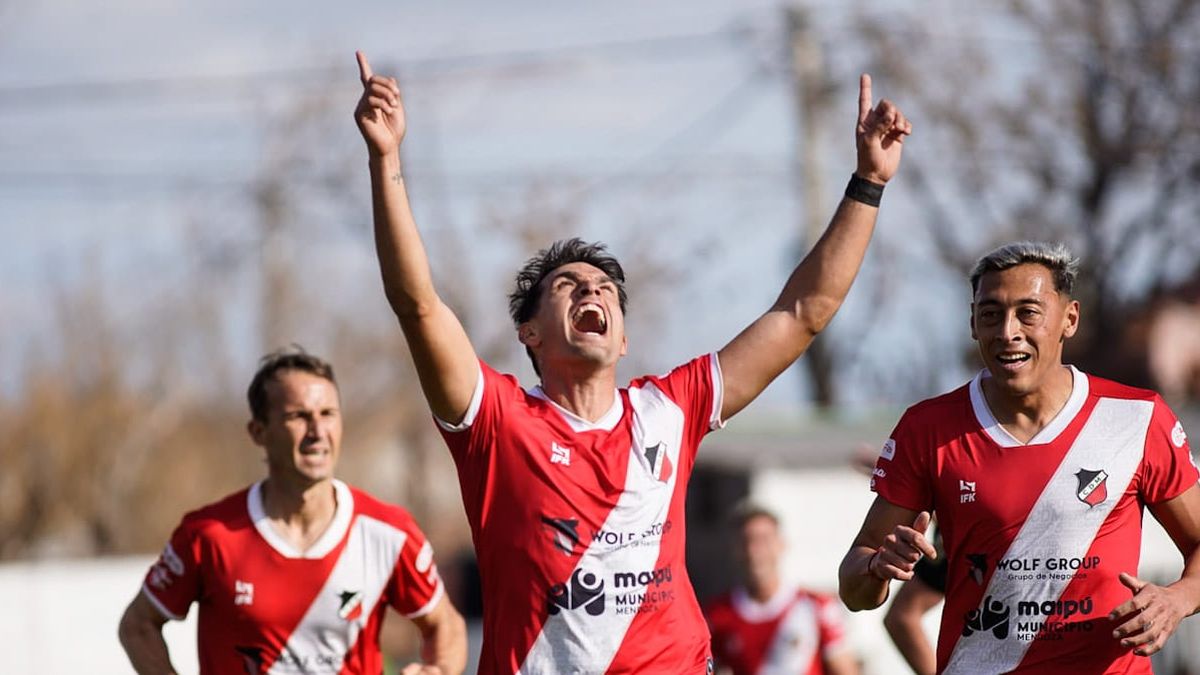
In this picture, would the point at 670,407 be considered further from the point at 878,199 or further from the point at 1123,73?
the point at 1123,73

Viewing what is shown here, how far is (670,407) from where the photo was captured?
5.43 metres

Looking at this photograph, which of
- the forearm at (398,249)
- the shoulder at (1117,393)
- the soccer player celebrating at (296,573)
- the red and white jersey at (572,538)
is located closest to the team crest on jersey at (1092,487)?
the shoulder at (1117,393)

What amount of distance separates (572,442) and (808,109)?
57.3 feet

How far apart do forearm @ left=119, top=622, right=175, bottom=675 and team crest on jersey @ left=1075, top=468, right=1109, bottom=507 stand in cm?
353

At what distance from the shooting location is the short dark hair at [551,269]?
549cm

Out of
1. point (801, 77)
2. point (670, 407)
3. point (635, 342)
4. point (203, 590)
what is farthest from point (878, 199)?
point (635, 342)

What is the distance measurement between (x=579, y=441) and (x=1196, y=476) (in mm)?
1850

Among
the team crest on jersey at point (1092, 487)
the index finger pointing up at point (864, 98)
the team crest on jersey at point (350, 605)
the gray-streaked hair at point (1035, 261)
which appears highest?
the index finger pointing up at point (864, 98)

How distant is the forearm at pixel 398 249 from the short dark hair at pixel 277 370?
2.29 m

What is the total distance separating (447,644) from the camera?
6980 mm

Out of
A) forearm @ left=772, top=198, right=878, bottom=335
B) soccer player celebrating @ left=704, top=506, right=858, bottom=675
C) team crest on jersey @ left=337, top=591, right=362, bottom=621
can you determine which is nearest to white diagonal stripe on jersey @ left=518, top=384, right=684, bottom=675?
forearm @ left=772, top=198, right=878, bottom=335

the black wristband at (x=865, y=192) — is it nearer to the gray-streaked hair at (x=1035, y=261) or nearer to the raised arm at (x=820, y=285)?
the raised arm at (x=820, y=285)

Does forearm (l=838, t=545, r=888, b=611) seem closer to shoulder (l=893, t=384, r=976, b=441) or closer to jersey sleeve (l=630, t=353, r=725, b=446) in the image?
shoulder (l=893, t=384, r=976, b=441)

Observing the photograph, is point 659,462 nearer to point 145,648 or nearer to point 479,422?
point 479,422
